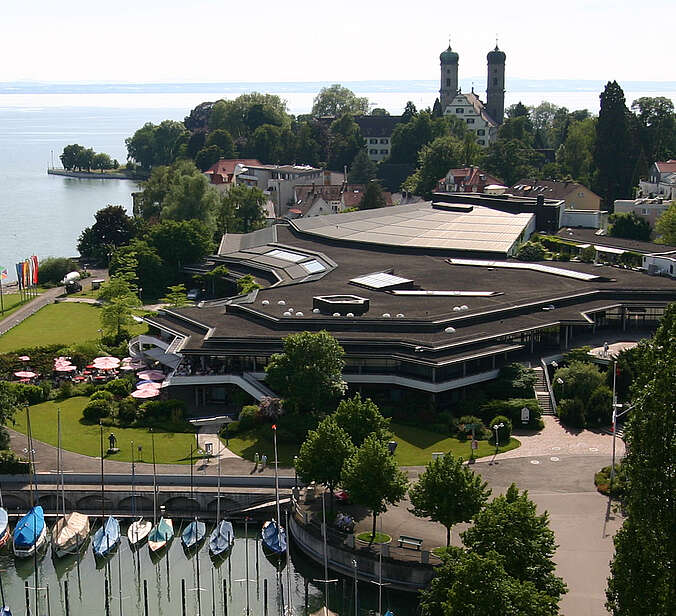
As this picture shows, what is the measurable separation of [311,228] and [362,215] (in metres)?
8.74

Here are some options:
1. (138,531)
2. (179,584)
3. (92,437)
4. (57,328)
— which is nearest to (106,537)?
(138,531)

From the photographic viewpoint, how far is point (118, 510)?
53250 millimetres

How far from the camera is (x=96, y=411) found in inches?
2522

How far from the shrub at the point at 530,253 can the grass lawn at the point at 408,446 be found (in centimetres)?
4288

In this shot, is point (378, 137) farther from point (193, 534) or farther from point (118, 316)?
point (193, 534)

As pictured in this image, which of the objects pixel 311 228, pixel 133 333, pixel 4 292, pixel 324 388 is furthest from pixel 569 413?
pixel 4 292

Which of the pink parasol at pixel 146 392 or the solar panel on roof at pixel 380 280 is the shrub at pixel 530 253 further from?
the pink parasol at pixel 146 392

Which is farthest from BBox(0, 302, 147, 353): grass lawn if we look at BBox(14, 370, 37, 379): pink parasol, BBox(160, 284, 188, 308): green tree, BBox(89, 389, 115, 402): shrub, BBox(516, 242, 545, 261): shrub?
BBox(516, 242, 545, 261): shrub

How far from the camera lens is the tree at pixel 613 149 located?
135 meters

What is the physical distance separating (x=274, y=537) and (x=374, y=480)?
6.46m

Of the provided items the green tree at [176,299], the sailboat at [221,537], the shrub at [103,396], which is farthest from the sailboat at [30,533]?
the green tree at [176,299]

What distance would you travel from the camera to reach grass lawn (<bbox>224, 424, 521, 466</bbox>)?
5691cm

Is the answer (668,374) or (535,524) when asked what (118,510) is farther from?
(668,374)

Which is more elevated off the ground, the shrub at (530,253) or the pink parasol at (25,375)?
the shrub at (530,253)
